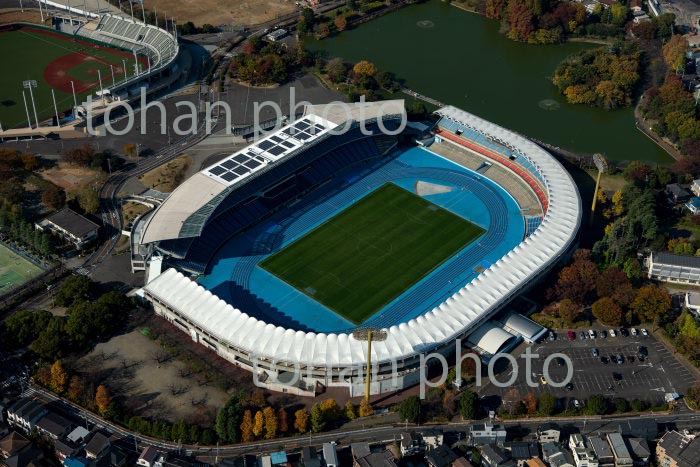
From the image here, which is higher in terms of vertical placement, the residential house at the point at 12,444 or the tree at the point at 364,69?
the tree at the point at 364,69

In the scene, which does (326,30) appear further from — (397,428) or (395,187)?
(397,428)

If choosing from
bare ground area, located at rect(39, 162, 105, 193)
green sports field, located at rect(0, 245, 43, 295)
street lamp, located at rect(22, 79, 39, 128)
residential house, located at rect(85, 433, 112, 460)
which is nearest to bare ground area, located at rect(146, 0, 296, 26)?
street lamp, located at rect(22, 79, 39, 128)

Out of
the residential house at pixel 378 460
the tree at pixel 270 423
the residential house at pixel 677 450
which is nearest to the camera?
the residential house at pixel 378 460

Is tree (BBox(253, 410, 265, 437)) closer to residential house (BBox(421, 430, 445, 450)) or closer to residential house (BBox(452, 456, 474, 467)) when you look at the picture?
residential house (BBox(421, 430, 445, 450))

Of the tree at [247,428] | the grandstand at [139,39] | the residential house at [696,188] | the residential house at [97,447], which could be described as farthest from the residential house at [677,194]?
the grandstand at [139,39]

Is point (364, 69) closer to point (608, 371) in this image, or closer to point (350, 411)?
point (608, 371)

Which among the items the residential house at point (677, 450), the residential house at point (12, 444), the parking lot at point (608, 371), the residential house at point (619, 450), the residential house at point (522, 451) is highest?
the residential house at point (677, 450)

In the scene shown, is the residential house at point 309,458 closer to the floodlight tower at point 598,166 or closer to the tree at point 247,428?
the tree at point 247,428
